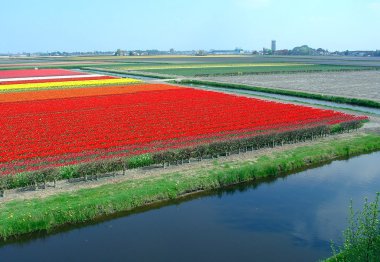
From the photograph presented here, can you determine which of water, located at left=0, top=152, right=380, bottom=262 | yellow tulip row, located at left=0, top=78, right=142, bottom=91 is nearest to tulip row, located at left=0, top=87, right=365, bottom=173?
water, located at left=0, top=152, right=380, bottom=262

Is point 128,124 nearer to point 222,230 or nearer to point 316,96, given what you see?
point 222,230

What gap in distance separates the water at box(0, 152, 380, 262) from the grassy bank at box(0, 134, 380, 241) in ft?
1.92

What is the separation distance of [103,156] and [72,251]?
1052cm

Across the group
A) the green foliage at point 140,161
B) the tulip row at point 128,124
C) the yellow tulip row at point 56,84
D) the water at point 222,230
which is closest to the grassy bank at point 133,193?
the water at point 222,230

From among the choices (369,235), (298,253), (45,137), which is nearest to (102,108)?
(45,137)

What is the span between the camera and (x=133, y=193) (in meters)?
21.6

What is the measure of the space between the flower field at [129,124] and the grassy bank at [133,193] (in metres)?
3.30

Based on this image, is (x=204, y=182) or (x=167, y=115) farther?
(x=167, y=115)

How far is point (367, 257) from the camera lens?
465 inches

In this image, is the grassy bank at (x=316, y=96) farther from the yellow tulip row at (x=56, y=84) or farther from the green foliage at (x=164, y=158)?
the green foliage at (x=164, y=158)

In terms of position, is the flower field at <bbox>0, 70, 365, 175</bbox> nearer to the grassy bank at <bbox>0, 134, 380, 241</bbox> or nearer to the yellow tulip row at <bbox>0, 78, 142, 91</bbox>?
the grassy bank at <bbox>0, 134, 380, 241</bbox>

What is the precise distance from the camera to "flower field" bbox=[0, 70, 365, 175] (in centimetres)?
2830

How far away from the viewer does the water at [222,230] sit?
1691cm

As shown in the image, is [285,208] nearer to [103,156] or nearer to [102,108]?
[103,156]
